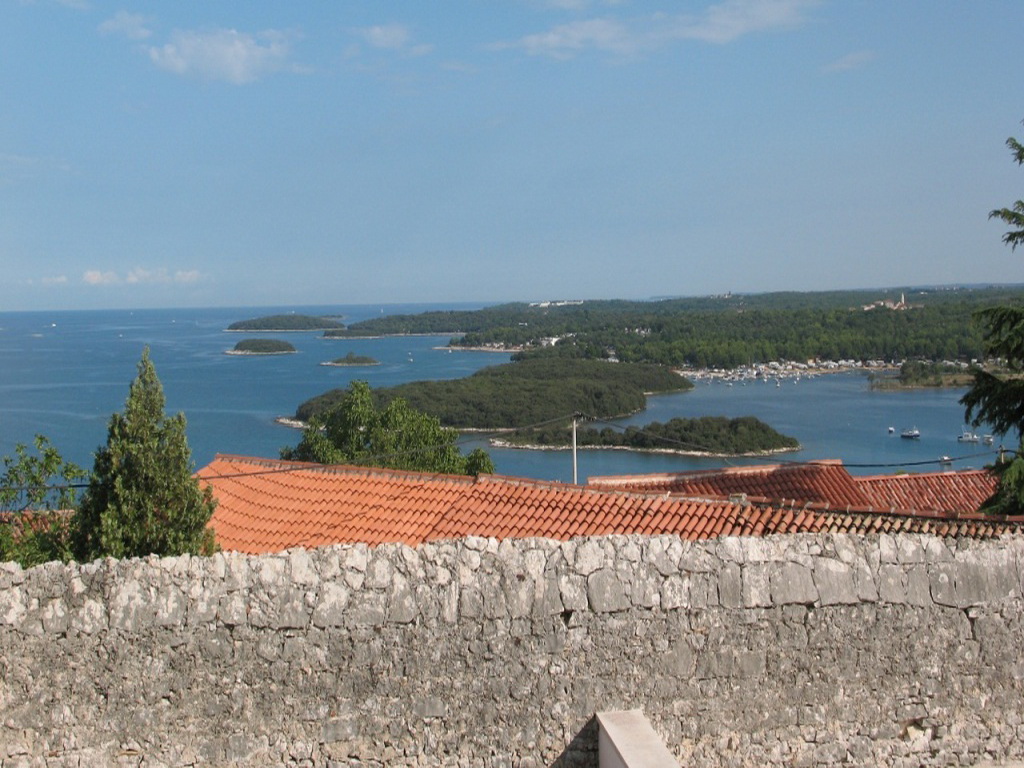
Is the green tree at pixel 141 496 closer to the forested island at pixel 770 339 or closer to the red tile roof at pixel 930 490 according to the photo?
the red tile roof at pixel 930 490

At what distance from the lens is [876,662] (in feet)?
17.4

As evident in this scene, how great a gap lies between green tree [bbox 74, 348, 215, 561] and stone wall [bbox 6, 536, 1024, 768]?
2.45 metres

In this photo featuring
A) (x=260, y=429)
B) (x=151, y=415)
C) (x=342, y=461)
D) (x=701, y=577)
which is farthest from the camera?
(x=260, y=429)

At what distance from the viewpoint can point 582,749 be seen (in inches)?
201

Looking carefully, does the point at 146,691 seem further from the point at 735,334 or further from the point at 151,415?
the point at 735,334

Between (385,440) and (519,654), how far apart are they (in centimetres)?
1565

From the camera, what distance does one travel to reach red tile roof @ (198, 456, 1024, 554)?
9.48 metres

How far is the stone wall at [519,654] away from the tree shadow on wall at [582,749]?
0.01 meters

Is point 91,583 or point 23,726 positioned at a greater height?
point 91,583

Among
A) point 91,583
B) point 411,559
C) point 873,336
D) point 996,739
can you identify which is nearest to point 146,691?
point 91,583

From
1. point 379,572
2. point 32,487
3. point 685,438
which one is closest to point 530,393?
point 685,438

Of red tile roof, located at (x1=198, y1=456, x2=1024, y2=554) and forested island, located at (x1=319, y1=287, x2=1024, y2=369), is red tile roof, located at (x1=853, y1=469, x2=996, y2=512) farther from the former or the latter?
forested island, located at (x1=319, y1=287, x2=1024, y2=369)

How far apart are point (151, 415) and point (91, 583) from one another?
2.94 meters

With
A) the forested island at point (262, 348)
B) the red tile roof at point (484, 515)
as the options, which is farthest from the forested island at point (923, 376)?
the forested island at point (262, 348)
